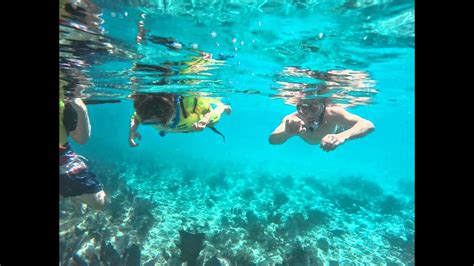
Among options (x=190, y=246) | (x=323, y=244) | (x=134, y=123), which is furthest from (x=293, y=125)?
(x=323, y=244)

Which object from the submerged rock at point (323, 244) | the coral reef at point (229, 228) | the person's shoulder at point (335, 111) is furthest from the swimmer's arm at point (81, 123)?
the submerged rock at point (323, 244)

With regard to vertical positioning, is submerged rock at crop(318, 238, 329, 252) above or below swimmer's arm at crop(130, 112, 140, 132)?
below

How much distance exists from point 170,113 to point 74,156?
3.73m

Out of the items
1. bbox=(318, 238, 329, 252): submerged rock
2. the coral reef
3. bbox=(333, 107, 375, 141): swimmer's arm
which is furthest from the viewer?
bbox=(318, 238, 329, 252): submerged rock

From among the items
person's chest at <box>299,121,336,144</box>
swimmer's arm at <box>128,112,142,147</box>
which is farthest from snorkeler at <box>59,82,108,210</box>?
person's chest at <box>299,121,336,144</box>

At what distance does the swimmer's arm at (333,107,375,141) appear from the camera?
6.66m

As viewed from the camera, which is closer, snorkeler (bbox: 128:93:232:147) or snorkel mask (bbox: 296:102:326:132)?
snorkeler (bbox: 128:93:232:147)

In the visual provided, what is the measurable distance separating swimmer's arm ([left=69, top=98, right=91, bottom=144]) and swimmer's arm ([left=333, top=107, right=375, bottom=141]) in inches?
230

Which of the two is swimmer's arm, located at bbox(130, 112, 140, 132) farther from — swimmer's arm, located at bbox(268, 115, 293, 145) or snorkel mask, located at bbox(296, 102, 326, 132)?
snorkel mask, located at bbox(296, 102, 326, 132)

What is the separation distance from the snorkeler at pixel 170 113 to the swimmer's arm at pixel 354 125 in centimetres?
304
